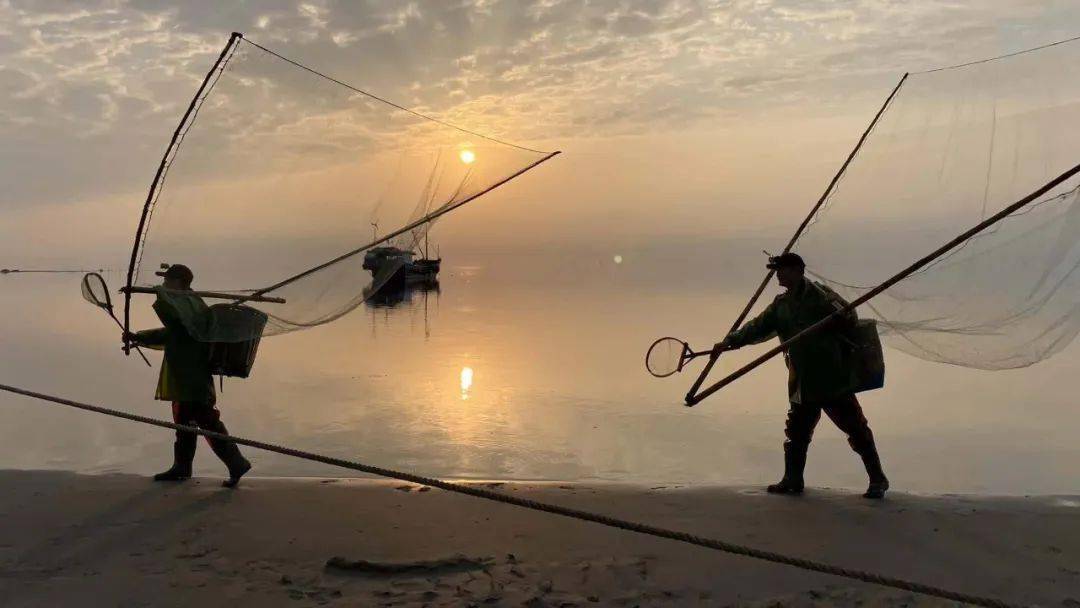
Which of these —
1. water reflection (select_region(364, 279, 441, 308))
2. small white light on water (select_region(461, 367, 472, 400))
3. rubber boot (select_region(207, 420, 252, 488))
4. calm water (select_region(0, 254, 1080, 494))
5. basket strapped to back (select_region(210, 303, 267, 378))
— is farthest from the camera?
water reflection (select_region(364, 279, 441, 308))

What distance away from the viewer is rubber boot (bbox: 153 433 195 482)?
5.78 m

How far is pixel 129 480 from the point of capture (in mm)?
5770

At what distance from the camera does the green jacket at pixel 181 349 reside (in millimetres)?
5332

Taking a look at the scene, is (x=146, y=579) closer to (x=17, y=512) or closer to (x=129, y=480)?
(x=17, y=512)

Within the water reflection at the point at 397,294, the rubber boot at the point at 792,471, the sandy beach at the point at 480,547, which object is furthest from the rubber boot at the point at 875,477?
the water reflection at the point at 397,294

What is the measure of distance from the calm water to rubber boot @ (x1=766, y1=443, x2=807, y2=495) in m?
2.01

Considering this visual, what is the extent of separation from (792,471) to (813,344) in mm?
1117

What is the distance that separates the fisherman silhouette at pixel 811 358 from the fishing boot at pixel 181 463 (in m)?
4.36

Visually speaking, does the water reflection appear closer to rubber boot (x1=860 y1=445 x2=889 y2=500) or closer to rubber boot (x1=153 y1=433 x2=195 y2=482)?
rubber boot (x1=153 y1=433 x2=195 y2=482)

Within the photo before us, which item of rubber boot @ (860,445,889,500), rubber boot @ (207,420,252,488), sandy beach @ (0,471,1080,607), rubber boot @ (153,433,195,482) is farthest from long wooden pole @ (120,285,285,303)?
rubber boot @ (860,445,889,500)

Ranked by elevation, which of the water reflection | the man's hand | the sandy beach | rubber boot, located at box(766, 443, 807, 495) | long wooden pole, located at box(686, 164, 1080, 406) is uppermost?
the water reflection

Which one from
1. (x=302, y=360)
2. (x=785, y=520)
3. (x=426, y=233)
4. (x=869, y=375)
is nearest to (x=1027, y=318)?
(x=869, y=375)

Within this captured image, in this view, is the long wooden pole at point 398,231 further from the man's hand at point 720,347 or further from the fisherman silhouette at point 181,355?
the man's hand at point 720,347

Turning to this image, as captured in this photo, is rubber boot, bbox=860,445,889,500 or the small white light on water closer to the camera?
rubber boot, bbox=860,445,889,500
